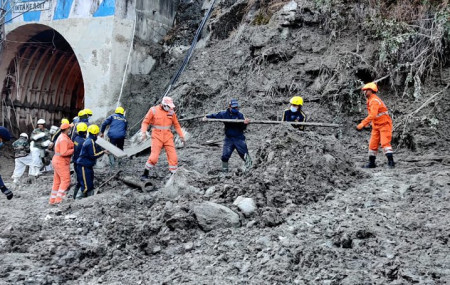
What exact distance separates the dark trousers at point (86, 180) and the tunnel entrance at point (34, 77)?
327 inches

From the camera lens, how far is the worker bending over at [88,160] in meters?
7.57

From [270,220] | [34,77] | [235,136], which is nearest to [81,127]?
[235,136]

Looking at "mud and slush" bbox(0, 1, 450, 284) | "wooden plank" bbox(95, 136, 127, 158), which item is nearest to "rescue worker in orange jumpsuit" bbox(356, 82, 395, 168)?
"mud and slush" bbox(0, 1, 450, 284)

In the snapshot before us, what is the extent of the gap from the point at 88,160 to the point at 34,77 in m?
9.97

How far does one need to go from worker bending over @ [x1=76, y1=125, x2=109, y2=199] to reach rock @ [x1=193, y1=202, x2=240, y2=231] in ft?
9.76

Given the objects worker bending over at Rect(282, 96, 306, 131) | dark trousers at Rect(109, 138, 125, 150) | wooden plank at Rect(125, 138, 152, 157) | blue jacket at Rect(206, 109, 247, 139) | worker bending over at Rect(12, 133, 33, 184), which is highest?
worker bending over at Rect(282, 96, 306, 131)

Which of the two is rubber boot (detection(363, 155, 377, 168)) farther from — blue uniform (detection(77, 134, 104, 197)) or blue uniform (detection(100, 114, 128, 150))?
blue uniform (detection(100, 114, 128, 150))

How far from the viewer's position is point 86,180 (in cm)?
771

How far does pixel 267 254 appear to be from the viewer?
421cm

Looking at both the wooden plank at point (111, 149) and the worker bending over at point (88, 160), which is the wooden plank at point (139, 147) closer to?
the wooden plank at point (111, 149)

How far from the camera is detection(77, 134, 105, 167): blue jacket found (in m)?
7.56

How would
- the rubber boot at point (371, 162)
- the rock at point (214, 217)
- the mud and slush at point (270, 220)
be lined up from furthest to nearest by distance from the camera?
1. the rubber boot at point (371, 162)
2. the rock at point (214, 217)
3. the mud and slush at point (270, 220)

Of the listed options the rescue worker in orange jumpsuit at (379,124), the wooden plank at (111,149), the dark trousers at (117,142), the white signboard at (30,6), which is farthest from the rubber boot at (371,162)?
the white signboard at (30,6)

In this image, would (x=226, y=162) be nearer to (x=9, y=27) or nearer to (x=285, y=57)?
(x=285, y=57)
